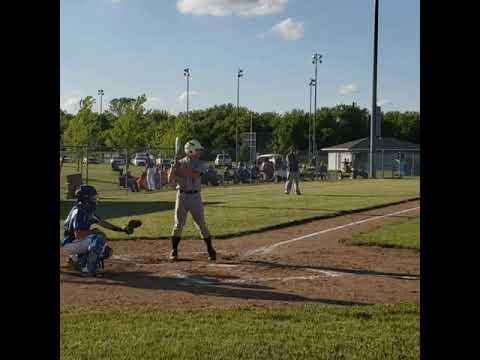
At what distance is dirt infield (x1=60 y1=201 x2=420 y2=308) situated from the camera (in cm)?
734

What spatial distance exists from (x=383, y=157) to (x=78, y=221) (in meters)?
52.6

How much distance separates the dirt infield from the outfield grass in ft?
1.28

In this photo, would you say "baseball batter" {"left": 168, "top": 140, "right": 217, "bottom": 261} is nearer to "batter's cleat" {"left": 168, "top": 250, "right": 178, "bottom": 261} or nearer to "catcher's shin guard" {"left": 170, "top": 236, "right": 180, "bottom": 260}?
"catcher's shin guard" {"left": 170, "top": 236, "right": 180, "bottom": 260}

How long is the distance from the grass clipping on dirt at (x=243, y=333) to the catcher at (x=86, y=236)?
6.73 ft

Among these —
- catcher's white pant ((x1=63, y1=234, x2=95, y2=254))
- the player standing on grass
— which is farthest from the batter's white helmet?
the player standing on grass

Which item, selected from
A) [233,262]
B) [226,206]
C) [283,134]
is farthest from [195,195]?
[283,134]

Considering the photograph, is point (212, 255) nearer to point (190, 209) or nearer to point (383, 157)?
point (190, 209)

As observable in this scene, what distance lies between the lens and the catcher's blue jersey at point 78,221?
8.98 metres

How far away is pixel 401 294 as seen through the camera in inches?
299

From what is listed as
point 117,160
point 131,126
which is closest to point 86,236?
point 117,160

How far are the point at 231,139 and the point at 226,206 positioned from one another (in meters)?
70.6

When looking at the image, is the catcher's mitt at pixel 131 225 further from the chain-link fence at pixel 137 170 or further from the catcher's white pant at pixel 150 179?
the catcher's white pant at pixel 150 179
